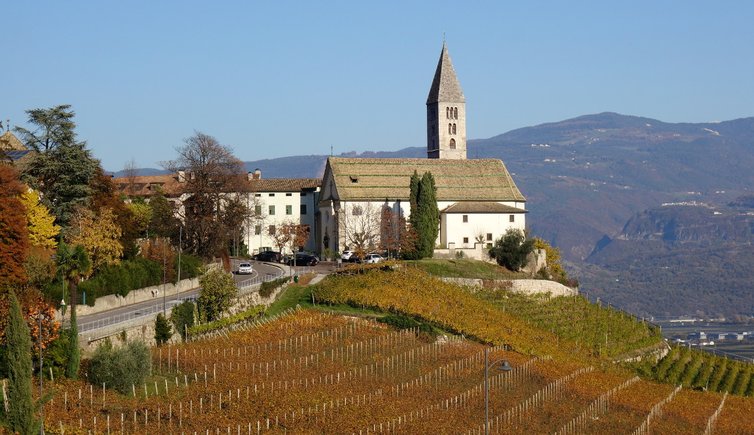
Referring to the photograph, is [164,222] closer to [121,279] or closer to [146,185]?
[121,279]

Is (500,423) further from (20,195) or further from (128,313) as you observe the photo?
(20,195)

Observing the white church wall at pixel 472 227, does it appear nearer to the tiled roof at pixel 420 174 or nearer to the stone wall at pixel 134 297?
the tiled roof at pixel 420 174

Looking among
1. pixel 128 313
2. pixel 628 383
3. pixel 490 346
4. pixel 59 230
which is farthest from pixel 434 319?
pixel 59 230

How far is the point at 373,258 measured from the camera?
3986 inches

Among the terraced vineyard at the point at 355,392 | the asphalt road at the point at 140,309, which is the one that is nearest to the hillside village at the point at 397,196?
the asphalt road at the point at 140,309

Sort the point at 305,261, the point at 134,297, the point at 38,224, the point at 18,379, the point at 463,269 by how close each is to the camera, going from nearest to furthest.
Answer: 1. the point at 18,379
2. the point at 38,224
3. the point at 134,297
4. the point at 463,269
5. the point at 305,261

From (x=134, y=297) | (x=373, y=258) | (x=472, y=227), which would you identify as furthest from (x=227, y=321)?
(x=472, y=227)

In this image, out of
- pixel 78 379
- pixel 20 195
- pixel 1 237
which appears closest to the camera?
pixel 78 379

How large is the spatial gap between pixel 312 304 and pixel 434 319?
318 inches

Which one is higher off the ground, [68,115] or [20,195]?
[68,115]

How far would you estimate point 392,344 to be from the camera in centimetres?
7181

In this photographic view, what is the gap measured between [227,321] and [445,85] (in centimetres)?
5831

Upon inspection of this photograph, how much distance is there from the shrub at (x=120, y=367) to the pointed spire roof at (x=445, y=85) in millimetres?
71720

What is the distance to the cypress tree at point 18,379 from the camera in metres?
46.9
